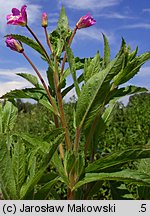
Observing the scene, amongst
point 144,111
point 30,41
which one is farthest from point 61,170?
point 144,111

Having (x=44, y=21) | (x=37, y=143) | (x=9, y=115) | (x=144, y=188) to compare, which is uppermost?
(x=44, y=21)

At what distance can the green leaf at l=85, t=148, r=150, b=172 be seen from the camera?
1021mm

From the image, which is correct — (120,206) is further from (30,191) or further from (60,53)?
→ (60,53)

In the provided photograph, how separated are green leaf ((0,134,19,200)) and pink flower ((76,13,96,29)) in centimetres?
50

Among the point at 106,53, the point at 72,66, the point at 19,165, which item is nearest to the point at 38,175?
the point at 19,165

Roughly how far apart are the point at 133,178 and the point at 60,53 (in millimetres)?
424

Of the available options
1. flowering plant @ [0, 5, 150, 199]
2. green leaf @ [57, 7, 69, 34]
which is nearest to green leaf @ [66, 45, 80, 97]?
flowering plant @ [0, 5, 150, 199]

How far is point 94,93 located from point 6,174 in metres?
0.28

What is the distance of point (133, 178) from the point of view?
1.02 m

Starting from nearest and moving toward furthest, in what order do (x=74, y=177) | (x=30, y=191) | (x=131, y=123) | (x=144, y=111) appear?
(x=30, y=191), (x=74, y=177), (x=131, y=123), (x=144, y=111)

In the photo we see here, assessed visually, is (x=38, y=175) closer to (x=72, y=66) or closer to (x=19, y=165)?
(x=19, y=165)

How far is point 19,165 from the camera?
0.98 metres

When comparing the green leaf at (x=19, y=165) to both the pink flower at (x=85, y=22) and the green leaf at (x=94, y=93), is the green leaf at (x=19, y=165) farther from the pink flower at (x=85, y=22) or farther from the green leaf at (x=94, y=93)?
the pink flower at (x=85, y=22)

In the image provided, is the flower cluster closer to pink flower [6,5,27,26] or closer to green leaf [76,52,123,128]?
pink flower [6,5,27,26]
